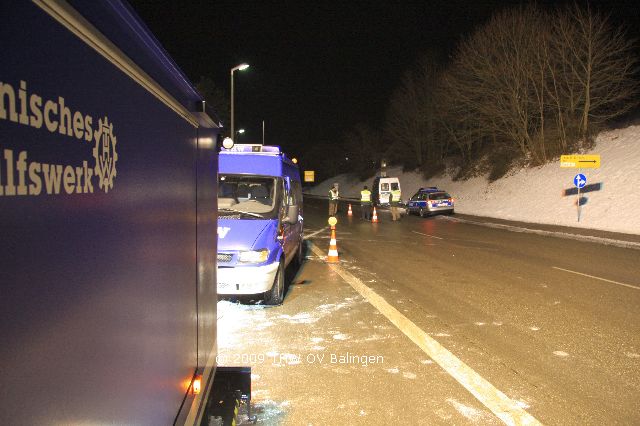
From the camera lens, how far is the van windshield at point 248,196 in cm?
837

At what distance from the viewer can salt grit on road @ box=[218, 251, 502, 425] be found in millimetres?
4226

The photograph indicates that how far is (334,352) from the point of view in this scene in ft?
18.9

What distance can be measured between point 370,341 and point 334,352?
61 cm

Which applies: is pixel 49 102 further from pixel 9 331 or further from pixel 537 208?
pixel 537 208

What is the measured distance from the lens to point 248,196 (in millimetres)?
8836

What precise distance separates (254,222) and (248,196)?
3.08ft

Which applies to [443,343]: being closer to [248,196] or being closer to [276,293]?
[276,293]

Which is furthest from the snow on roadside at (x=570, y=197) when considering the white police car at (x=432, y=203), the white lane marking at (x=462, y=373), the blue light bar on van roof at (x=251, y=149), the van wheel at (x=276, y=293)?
the van wheel at (x=276, y=293)

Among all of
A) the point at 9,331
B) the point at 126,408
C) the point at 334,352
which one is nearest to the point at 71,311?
the point at 9,331

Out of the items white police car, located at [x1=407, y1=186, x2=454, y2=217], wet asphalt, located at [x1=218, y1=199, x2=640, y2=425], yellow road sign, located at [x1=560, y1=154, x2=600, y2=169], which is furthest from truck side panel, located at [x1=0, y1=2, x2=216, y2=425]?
white police car, located at [x1=407, y1=186, x2=454, y2=217]

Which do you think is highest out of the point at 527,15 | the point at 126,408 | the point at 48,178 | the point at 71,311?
the point at 527,15

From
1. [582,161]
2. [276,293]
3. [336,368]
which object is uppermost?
[582,161]

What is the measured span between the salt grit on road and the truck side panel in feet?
7.65

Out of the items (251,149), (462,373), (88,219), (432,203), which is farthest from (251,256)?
(432,203)
